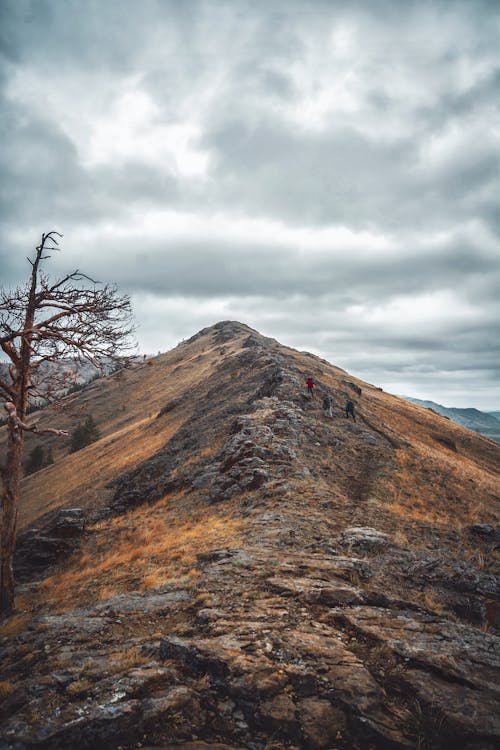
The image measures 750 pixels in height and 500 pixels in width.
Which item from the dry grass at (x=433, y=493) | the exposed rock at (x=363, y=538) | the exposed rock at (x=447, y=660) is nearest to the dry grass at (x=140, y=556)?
the exposed rock at (x=363, y=538)

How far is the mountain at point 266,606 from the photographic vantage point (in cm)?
537

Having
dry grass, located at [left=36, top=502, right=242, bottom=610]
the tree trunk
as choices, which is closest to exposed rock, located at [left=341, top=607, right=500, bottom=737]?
dry grass, located at [left=36, top=502, right=242, bottom=610]

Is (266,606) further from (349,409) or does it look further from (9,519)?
(349,409)

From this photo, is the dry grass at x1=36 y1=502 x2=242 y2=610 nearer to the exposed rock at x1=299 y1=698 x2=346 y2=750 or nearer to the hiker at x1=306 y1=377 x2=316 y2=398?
the exposed rock at x1=299 y1=698 x2=346 y2=750

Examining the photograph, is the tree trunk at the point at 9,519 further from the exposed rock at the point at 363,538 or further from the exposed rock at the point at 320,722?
the exposed rock at the point at 363,538

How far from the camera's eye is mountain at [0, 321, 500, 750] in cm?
537

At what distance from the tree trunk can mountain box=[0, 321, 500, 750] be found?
3.31ft

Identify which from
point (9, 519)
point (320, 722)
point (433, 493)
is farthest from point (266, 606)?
point (433, 493)

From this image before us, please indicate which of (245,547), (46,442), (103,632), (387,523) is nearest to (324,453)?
(387,523)

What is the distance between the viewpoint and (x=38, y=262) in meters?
11.5

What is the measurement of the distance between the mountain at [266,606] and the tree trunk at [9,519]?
1008 millimetres

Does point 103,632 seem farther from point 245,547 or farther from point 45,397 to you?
point 45,397

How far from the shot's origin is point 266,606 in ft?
28.1

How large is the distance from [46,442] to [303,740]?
90888 millimetres
